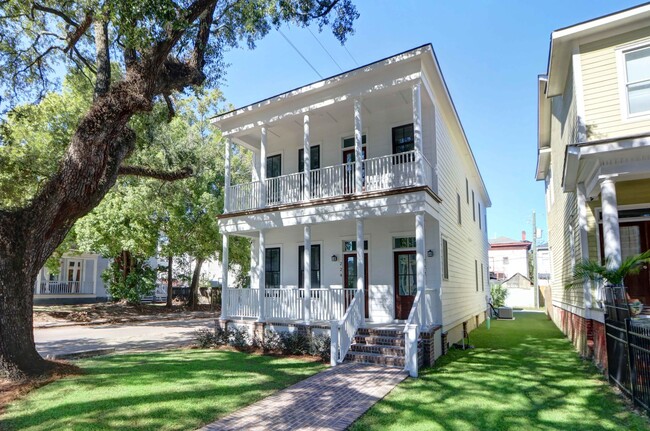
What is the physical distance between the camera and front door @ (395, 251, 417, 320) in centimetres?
1138

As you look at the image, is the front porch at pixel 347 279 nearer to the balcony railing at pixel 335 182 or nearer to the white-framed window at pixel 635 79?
the balcony railing at pixel 335 182

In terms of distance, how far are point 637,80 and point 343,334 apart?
26.6 feet

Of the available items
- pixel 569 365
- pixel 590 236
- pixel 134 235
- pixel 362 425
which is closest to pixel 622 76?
pixel 590 236

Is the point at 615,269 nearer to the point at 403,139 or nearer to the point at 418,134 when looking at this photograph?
the point at 418,134

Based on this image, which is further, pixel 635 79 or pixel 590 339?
pixel 590 339

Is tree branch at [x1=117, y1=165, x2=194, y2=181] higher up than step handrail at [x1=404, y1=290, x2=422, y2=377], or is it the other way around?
tree branch at [x1=117, y1=165, x2=194, y2=181]

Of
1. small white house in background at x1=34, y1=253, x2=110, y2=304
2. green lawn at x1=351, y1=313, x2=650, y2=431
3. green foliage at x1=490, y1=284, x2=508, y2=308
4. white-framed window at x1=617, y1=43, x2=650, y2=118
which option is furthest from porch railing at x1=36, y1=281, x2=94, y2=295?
white-framed window at x1=617, y1=43, x2=650, y2=118

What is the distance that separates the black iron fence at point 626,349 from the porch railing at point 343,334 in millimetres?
5110

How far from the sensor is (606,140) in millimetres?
7445

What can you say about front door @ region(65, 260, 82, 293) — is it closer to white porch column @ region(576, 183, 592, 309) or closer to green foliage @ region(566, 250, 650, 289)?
white porch column @ region(576, 183, 592, 309)

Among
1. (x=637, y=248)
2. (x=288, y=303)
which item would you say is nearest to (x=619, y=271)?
(x=637, y=248)

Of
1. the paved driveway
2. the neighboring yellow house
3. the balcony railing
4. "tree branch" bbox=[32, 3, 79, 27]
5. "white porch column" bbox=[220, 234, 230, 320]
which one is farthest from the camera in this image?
"white porch column" bbox=[220, 234, 230, 320]

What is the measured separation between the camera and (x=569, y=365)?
9156mm

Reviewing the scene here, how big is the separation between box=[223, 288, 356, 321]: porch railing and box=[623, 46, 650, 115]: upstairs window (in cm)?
734
